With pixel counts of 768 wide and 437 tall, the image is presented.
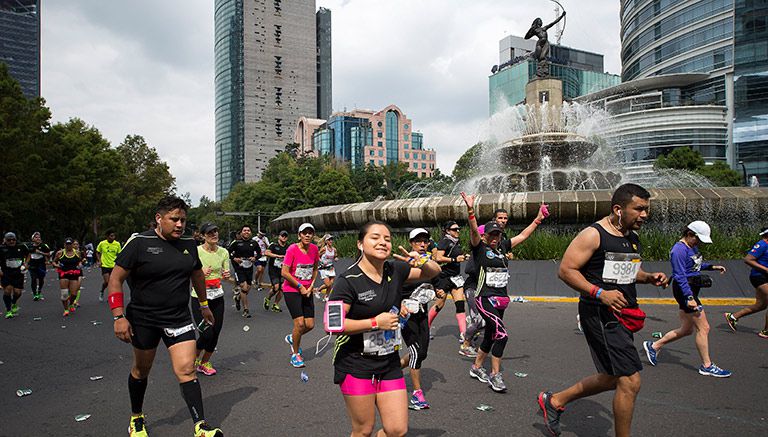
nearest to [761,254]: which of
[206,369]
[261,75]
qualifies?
[206,369]

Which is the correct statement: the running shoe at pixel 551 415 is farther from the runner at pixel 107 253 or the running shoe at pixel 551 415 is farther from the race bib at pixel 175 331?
the runner at pixel 107 253

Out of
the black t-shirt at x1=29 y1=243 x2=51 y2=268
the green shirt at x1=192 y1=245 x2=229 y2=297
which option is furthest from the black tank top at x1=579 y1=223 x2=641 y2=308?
the black t-shirt at x1=29 y1=243 x2=51 y2=268

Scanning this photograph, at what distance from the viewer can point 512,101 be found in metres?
124

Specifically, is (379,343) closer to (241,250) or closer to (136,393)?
(136,393)

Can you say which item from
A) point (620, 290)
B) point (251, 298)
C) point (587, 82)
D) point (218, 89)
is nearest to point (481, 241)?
point (620, 290)

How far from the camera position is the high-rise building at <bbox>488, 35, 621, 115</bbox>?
123 m

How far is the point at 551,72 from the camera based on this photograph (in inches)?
4742

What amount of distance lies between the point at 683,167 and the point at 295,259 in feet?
186

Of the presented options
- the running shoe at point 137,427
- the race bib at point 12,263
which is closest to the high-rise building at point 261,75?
the race bib at point 12,263

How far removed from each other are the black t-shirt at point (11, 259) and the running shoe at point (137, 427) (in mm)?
9471

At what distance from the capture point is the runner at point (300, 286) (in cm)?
717

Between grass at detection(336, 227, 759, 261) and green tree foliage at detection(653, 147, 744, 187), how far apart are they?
4196cm

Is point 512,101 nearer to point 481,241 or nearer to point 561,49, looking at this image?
point 561,49

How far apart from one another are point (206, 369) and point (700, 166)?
5819 centimetres
